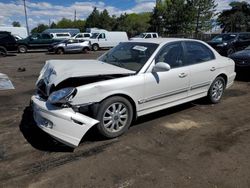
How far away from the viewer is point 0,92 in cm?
772

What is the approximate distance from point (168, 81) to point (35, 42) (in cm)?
2325

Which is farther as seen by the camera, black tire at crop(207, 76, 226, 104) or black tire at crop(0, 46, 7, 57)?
black tire at crop(0, 46, 7, 57)

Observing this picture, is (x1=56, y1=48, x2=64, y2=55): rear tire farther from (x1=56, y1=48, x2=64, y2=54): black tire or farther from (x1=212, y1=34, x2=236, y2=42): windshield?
(x1=212, y1=34, x2=236, y2=42): windshield

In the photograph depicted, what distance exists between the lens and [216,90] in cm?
634

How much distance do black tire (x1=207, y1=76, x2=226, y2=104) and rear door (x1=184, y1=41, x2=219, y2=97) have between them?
0.58 ft

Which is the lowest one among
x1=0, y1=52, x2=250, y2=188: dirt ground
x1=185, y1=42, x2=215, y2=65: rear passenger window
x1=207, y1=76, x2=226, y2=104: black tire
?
x1=0, y1=52, x2=250, y2=188: dirt ground

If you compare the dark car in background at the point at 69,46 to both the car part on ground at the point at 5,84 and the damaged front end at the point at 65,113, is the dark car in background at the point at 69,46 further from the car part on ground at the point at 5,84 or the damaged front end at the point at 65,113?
the damaged front end at the point at 65,113

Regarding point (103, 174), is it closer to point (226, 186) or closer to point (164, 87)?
point (226, 186)

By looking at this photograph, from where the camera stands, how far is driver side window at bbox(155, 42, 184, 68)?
509 cm

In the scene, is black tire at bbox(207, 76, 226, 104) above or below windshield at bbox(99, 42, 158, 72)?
below

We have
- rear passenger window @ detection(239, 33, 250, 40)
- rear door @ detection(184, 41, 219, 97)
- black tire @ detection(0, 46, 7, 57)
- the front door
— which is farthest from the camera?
black tire @ detection(0, 46, 7, 57)

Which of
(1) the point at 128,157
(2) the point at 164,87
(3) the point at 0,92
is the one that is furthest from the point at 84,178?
(3) the point at 0,92

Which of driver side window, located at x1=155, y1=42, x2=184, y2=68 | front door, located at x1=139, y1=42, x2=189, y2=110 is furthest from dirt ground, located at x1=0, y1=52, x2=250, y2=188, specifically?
driver side window, located at x1=155, y1=42, x2=184, y2=68

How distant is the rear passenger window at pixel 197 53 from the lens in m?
5.58
